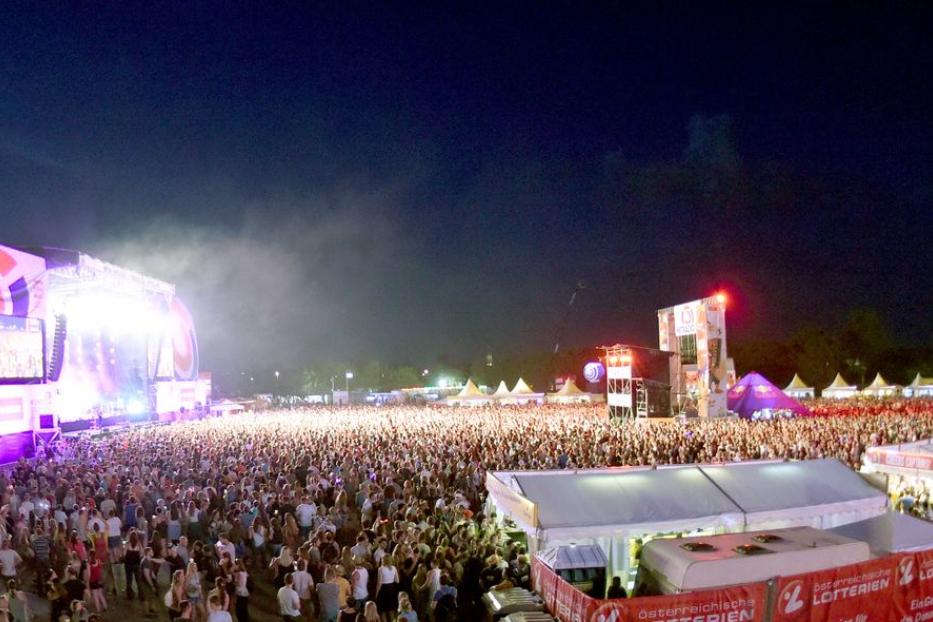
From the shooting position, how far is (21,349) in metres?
20.3

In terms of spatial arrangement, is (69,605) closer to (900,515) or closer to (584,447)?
(900,515)

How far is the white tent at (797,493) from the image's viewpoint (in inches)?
345

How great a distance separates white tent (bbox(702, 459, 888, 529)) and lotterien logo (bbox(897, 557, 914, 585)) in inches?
95.6

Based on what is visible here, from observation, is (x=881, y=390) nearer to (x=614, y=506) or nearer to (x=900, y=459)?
(x=900, y=459)

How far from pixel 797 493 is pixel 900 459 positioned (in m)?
5.26

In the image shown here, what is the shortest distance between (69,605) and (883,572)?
8321 millimetres

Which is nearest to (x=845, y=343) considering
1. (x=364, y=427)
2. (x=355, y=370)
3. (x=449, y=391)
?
(x=449, y=391)

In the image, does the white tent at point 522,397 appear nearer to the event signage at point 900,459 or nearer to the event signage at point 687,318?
the event signage at point 687,318

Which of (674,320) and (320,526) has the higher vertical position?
(674,320)

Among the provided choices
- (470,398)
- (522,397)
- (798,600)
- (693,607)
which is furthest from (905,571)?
(522,397)

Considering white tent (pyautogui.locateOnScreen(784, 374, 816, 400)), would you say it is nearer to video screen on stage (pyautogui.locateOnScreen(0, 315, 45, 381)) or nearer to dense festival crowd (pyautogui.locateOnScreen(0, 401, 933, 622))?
dense festival crowd (pyautogui.locateOnScreen(0, 401, 933, 622))

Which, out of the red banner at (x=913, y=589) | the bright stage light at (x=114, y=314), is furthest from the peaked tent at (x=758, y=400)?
the bright stage light at (x=114, y=314)

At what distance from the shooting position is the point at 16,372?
66.3 ft

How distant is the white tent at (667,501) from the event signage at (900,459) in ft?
10.5
